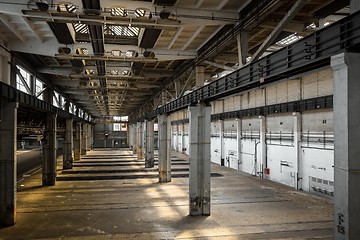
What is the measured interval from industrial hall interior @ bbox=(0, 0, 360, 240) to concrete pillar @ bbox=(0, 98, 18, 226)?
0.04m

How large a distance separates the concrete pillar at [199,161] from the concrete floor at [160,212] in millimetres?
667

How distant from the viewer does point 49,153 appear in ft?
72.8

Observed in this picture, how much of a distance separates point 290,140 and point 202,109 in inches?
411

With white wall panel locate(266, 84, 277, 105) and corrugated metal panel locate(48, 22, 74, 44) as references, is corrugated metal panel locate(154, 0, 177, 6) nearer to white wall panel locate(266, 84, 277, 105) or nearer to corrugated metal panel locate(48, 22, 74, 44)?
corrugated metal panel locate(48, 22, 74, 44)

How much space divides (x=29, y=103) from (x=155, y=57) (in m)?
6.67

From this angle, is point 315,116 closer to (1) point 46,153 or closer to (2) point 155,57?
(2) point 155,57

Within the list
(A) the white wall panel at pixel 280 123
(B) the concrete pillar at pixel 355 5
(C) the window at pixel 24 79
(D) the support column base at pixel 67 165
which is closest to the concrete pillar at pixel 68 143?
(D) the support column base at pixel 67 165

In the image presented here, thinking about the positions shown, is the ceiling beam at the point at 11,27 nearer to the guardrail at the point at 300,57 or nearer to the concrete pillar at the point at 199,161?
the concrete pillar at the point at 199,161

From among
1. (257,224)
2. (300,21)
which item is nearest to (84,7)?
(300,21)

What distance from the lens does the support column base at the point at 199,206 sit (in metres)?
14.2

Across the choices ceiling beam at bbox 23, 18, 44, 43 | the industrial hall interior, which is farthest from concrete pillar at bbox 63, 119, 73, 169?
ceiling beam at bbox 23, 18, 44, 43

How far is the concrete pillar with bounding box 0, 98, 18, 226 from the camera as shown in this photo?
1277cm

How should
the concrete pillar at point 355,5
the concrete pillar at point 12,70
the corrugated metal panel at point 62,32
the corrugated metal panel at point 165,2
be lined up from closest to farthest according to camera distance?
the concrete pillar at point 355,5 < the corrugated metal panel at point 165,2 < the corrugated metal panel at point 62,32 < the concrete pillar at point 12,70

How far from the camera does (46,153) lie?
22.2m
